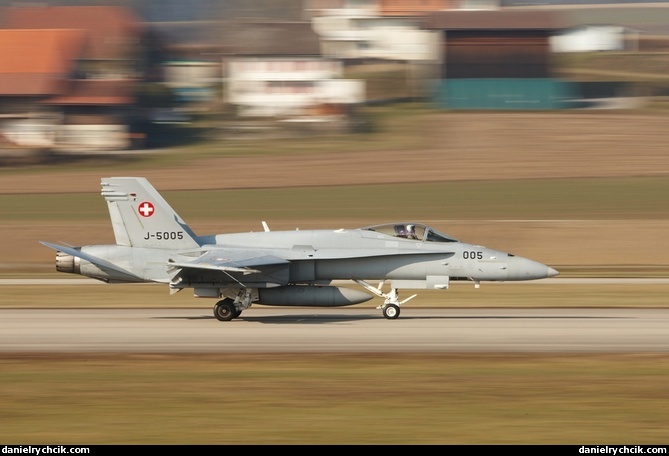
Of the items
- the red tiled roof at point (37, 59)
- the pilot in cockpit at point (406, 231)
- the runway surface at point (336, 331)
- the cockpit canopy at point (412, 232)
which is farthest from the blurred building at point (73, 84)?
the pilot in cockpit at point (406, 231)

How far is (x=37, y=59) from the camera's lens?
85562 mm

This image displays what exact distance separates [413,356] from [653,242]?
87.4 ft

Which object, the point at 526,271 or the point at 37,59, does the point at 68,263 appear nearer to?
the point at 526,271

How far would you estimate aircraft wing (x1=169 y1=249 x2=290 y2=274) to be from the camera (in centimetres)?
2258

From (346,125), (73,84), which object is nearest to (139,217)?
(346,125)

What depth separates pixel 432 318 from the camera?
24.3 m

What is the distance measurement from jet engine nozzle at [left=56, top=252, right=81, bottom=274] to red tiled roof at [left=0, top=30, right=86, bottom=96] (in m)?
61.3

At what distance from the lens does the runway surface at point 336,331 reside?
19.2 meters

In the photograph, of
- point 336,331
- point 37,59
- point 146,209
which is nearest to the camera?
point 336,331

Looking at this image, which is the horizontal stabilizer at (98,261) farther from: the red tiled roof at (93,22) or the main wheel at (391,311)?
the red tiled roof at (93,22)

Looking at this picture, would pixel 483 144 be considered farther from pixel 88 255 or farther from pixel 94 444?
pixel 94 444

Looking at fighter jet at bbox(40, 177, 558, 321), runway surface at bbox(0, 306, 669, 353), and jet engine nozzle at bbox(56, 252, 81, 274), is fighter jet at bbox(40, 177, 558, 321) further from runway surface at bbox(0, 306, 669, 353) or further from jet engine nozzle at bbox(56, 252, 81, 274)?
runway surface at bbox(0, 306, 669, 353)

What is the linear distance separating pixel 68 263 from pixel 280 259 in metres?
5.21

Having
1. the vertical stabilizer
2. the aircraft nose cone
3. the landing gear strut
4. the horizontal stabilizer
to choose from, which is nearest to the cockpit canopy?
the aircraft nose cone
